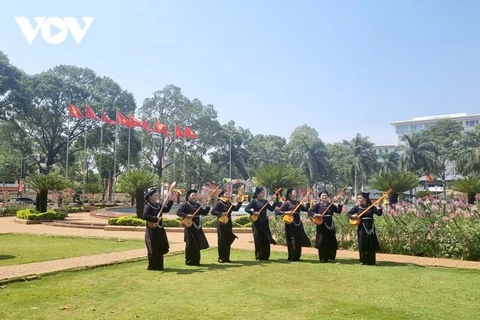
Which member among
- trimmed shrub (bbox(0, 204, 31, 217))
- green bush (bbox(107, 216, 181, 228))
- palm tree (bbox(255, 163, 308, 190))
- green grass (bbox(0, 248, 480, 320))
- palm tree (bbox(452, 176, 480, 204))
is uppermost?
palm tree (bbox(255, 163, 308, 190))

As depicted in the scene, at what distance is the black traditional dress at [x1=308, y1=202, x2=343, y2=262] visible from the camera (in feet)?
35.0

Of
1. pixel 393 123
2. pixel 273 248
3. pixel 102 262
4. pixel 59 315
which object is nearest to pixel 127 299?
pixel 59 315

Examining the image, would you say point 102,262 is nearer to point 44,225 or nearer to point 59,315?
point 59,315

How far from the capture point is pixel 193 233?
10281 millimetres

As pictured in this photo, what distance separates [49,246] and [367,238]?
928cm

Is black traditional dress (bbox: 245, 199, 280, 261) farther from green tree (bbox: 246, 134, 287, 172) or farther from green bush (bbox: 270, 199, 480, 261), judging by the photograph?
green tree (bbox: 246, 134, 287, 172)

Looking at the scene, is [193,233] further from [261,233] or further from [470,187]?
[470,187]

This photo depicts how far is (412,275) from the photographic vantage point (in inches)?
343

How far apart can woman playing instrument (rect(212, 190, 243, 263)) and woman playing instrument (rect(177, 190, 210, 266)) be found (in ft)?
1.49

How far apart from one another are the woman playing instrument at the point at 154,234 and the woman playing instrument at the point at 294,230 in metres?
3.00

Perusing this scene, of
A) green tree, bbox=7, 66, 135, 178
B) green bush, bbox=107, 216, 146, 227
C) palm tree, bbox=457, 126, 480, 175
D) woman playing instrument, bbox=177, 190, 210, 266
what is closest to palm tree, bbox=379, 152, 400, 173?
palm tree, bbox=457, 126, 480, 175

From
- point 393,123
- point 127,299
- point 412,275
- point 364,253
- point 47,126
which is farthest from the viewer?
point 393,123

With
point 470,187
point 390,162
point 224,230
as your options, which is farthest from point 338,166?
point 224,230

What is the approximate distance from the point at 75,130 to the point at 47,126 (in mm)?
2798
